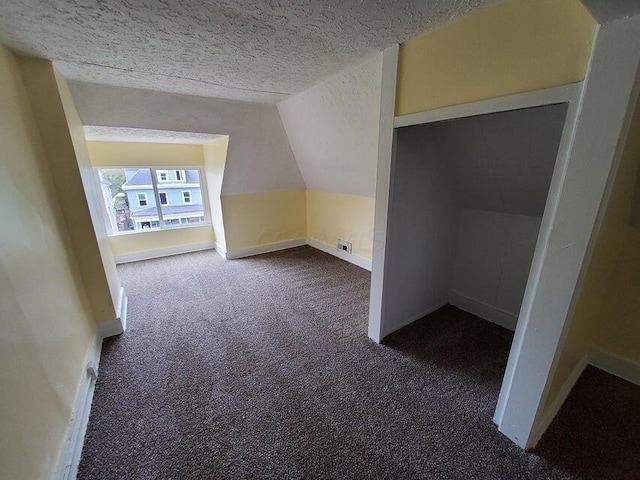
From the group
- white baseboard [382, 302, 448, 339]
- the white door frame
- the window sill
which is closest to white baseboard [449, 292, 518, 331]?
white baseboard [382, 302, 448, 339]

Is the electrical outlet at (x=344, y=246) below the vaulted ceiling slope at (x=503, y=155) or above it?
below

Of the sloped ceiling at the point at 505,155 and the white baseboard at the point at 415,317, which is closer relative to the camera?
the sloped ceiling at the point at 505,155

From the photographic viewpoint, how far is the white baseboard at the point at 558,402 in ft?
4.14

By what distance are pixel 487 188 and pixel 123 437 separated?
2.67 meters

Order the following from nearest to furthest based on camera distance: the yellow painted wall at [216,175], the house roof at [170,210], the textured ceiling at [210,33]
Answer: the textured ceiling at [210,33]
the yellow painted wall at [216,175]
the house roof at [170,210]

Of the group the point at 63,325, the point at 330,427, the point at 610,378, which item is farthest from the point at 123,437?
the point at 610,378

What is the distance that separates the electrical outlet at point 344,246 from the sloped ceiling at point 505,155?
1.76 metres

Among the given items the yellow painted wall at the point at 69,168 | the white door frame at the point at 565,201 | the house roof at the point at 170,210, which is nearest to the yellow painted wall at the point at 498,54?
the white door frame at the point at 565,201

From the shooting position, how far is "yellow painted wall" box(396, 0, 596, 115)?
2.91ft

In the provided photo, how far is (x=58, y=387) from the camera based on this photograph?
1226 millimetres

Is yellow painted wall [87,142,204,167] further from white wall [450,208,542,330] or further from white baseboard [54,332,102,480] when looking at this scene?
white wall [450,208,542,330]

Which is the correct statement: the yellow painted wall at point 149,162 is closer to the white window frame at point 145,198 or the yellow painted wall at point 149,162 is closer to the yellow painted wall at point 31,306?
the white window frame at point 145,198

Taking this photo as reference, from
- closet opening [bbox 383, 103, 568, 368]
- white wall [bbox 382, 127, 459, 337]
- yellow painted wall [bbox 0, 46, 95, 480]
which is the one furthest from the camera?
white wall [bbox 382, 127, 459, 337]

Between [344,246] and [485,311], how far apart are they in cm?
191
